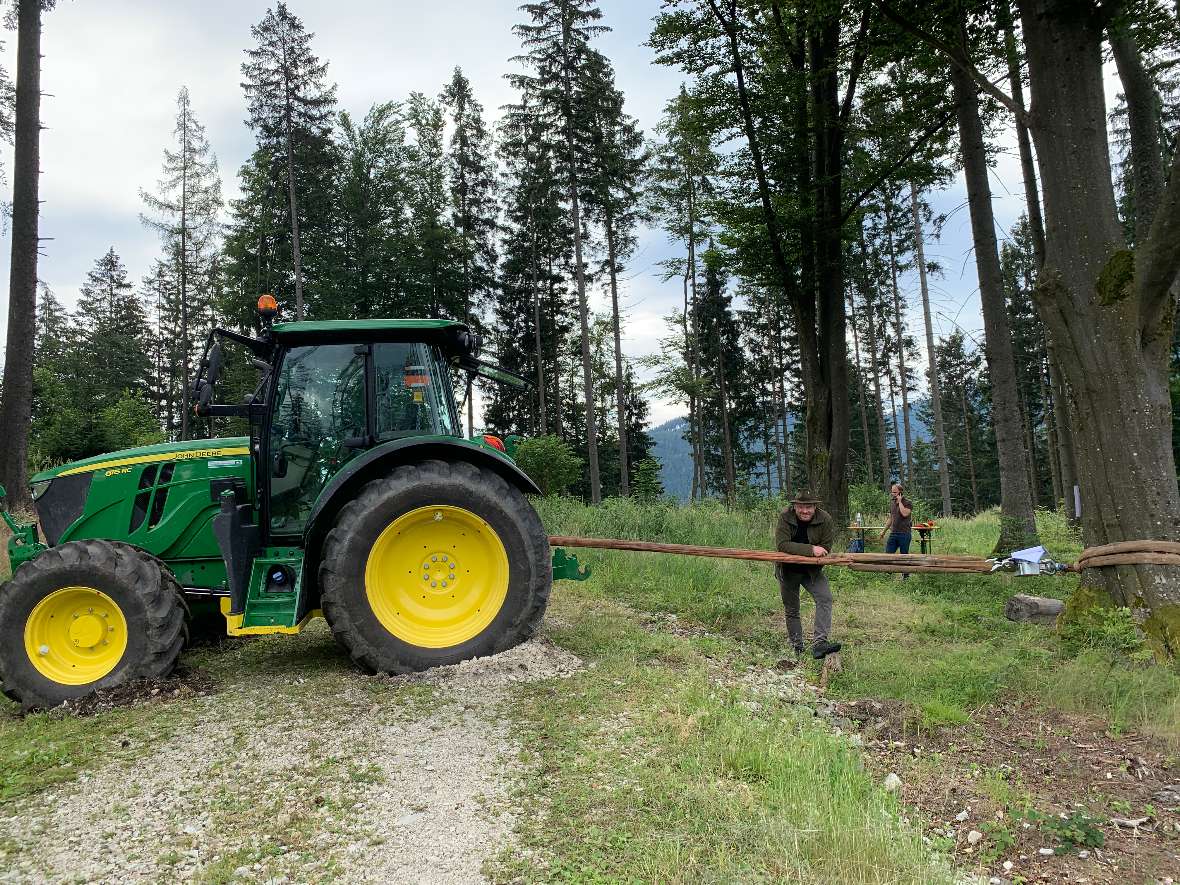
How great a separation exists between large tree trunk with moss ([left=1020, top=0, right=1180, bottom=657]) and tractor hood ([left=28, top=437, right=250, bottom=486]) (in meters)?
6.87

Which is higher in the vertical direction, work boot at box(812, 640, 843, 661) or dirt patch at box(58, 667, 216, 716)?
dirt patch at box(58, 667, 216, 716)

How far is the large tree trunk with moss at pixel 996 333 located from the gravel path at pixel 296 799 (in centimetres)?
912

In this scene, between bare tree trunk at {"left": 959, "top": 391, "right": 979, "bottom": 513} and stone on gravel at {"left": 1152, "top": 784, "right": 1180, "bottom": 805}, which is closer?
stone on gravel at {"left": 1152, "top": 784, "right": 1180, "bottom": 805}

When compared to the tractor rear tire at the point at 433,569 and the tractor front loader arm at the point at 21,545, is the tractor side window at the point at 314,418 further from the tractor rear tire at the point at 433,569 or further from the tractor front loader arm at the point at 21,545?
the tractor front loader arm at the point at 21,545

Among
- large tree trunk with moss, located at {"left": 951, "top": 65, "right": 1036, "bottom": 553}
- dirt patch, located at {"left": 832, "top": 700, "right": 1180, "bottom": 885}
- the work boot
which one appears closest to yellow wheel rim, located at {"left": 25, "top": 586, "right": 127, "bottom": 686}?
dirt patch, located at {"left": 832, "top": 700, "right": 1180, "bottom": 885}

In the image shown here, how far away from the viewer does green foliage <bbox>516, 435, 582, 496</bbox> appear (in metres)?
21.8

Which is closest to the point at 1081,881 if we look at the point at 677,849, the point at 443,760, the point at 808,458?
the point at 677,849

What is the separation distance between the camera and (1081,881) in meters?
2.78

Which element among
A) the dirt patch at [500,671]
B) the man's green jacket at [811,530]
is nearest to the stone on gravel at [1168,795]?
the man's green jacket at [811,530]

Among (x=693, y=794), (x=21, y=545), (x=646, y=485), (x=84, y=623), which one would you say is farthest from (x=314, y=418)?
(x=646, y=485)

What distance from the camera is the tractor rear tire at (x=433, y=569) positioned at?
4.72 metres

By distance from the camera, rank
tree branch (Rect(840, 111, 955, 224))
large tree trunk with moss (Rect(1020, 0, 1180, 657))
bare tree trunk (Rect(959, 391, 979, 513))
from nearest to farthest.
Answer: large tree trunk with moss (Rect(1020, 0, 1180, 657))
tree branch (Rect(840, 111, 955, 224))
bare tree trunk (Rect(959, 391, 979, 513))

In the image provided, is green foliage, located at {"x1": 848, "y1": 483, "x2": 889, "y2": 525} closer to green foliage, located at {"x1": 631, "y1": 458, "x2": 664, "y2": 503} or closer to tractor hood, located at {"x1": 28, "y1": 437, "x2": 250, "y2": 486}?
green foliage, located at {"x1": 631, "y1": 458, "x2": 664, "y2": 503}

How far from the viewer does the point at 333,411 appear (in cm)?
533
